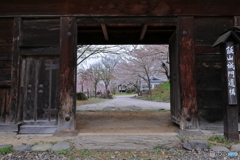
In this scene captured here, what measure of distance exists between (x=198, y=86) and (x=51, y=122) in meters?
3.52

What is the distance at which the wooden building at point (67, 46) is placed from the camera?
4.00 metres

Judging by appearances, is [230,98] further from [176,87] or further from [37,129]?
[37,129]

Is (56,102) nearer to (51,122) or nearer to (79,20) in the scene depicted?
(51,122)

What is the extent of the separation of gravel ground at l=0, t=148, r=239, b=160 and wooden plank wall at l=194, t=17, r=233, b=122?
1305 millimetres

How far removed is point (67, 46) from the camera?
4.03 metres

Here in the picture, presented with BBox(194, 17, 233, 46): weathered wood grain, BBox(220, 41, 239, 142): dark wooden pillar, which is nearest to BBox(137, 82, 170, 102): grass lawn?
BBox(194, 17, 233, 46): weathered wood grain

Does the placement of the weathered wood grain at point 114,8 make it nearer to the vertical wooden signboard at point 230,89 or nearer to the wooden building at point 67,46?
the wooden building at point 67,46

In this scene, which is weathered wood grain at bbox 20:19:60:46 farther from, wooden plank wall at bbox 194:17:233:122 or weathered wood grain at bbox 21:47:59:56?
wooden plank wall at bbox 194:17:233:122

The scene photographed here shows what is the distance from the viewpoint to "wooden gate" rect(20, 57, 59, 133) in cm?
404

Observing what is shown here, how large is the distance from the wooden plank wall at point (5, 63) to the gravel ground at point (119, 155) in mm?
1504

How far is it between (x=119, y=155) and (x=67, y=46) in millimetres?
2623

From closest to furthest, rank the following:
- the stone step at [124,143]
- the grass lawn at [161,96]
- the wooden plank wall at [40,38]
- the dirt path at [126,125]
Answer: the stone step at [124,143], the wooden plank wall at [40,38], the dirt path at [126,125], the grass lawn at [161,96]


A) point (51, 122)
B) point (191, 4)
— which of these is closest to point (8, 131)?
point (51, 122)

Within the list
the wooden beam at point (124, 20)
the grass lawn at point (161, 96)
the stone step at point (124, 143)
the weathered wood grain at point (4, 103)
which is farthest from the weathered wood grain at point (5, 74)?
the grass lawn at point (161, 96)
